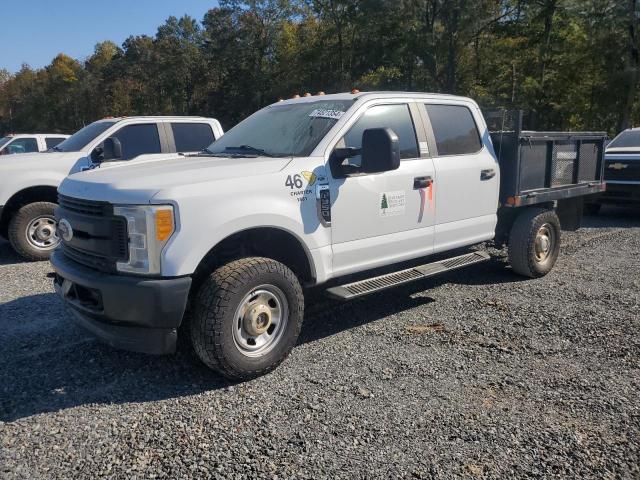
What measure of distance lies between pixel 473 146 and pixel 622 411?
9.83 ft

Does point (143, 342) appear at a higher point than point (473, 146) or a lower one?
lower

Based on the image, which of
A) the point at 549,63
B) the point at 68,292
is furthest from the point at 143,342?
the point at 549,63

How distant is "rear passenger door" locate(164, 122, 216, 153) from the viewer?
8398 millimetres

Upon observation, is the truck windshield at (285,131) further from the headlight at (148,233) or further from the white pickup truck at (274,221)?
the headlight at (148,233)

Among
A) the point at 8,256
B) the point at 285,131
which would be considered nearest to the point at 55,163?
the point at 8,256

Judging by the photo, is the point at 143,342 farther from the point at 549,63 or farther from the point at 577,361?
the point at 549,63

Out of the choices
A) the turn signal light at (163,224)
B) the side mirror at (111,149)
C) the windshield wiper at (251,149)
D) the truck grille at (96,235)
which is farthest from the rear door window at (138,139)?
the turn signal light at (163,224)

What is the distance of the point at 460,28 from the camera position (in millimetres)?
29453

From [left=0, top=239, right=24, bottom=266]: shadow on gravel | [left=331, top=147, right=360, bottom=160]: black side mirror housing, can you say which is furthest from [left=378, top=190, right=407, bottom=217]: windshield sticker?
[left=0, top=239, right=24, bottom=266]: shadow on gravel

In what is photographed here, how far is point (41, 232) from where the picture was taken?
7.52m

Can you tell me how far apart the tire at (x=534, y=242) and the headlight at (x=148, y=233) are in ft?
13.9

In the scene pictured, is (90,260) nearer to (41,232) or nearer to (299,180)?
(299,180)

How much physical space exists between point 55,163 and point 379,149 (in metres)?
5.37

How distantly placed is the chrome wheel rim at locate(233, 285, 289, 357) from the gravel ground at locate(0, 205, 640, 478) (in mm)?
261
